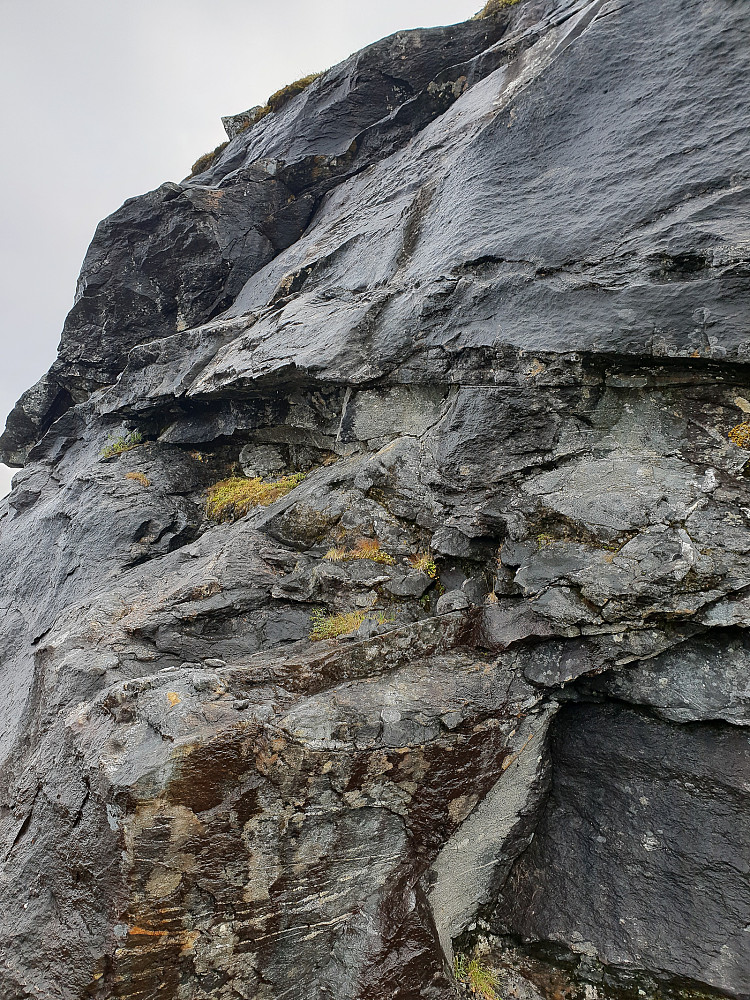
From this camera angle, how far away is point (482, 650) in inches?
264

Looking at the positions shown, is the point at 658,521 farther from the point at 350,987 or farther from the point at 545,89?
the point at 545,89

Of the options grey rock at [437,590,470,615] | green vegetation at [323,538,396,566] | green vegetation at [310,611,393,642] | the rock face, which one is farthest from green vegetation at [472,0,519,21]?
green vegetation at [310,611,393,642]

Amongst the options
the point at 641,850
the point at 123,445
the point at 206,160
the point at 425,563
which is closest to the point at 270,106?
the point at 206,160

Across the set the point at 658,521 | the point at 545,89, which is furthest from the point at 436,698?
the point at 545,89

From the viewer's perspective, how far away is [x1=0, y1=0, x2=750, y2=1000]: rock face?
18.8 feet

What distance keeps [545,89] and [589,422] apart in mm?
5583

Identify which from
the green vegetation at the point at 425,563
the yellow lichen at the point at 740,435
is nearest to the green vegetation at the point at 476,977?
the green vegetation at the point at 425,563

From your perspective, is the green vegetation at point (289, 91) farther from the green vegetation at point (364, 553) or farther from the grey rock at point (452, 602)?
the grey rock at point (452, 602)

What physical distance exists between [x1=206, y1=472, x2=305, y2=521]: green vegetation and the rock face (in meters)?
1.09

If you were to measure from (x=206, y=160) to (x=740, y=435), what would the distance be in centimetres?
1803

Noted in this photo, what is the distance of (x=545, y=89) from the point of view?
858 cm

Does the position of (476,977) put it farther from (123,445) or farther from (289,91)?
(289,91)

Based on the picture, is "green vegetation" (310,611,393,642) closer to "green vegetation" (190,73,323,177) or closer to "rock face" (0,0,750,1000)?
"rock face" (0,0,750,1000)

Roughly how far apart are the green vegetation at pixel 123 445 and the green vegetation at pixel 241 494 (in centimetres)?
251
